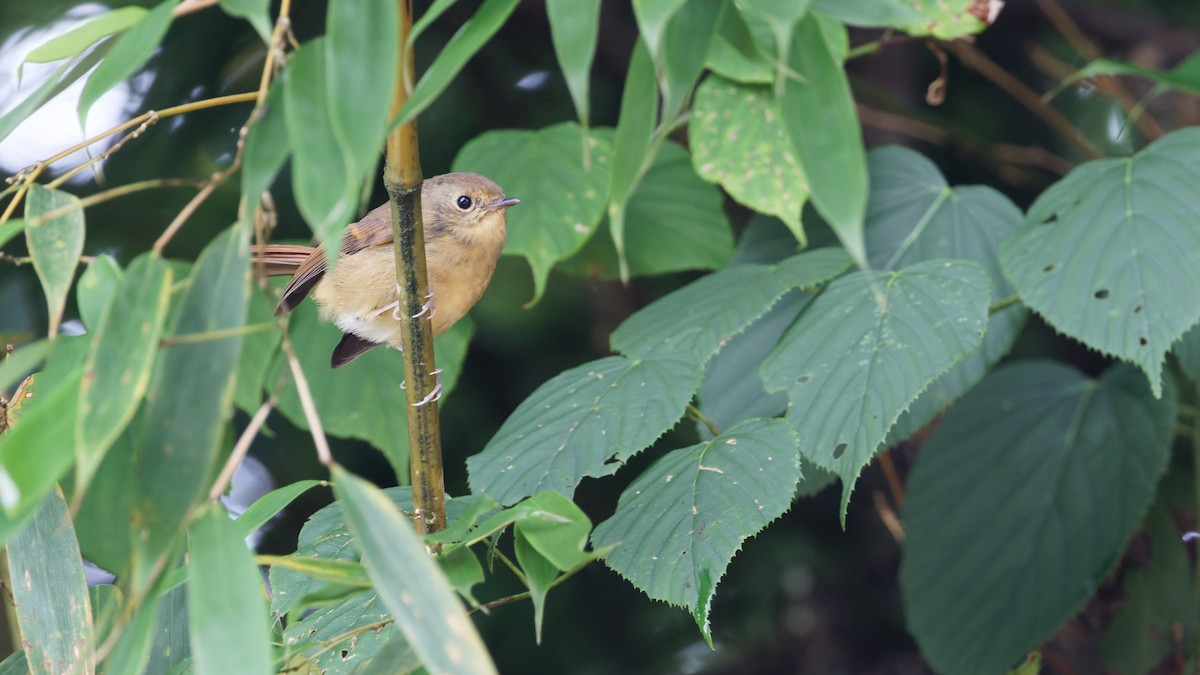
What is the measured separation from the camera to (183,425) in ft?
3.54

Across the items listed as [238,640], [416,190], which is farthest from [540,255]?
[238,640]

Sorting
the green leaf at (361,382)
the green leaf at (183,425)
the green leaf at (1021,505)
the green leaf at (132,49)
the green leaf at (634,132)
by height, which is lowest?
the green leaf at (1021,505)

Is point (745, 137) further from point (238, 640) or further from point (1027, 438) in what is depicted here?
point (238, 640)

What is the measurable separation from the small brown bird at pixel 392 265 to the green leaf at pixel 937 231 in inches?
30.8

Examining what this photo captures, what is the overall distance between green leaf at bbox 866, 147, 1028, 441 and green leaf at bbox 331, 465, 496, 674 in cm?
134

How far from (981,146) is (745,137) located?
116 centimetres

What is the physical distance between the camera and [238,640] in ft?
3.49

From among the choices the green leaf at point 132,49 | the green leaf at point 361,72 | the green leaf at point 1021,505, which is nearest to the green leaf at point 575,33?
the green leaf at point 361,72

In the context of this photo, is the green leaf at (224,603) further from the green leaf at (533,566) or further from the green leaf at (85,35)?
the green leaf at (85,35)

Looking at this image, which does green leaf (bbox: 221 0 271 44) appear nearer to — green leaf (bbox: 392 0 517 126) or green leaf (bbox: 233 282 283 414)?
green leaf (bbox: 392 0 517 126)

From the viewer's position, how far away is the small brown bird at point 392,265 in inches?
86.0

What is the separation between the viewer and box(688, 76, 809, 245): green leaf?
86.8 inches

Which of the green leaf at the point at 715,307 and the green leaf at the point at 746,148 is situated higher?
the green leaf at the point at 746,148

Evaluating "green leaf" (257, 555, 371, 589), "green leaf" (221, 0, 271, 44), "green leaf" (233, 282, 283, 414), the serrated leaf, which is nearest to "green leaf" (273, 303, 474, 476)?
"green leaf" (233, 282, 283, 414)
